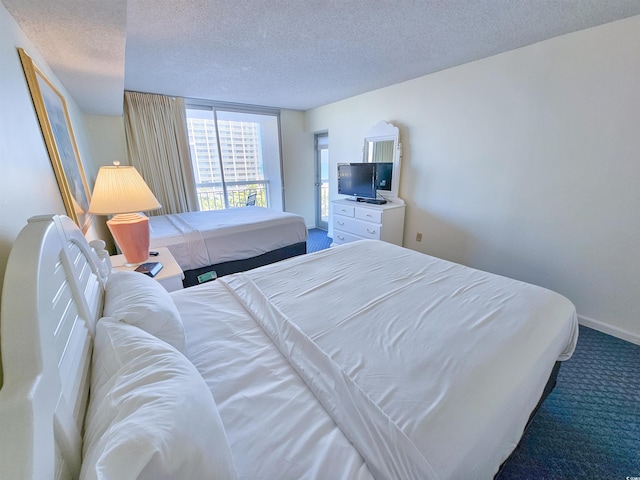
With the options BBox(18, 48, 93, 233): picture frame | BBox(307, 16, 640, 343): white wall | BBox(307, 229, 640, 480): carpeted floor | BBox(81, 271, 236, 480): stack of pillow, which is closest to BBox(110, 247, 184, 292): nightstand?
BBox(18, 48, 93, 233): picture frame

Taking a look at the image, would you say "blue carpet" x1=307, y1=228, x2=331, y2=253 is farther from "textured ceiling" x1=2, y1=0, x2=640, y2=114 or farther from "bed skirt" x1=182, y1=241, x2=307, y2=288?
"textured ceiling" x1=2, y1=0, x2=640, y2=114

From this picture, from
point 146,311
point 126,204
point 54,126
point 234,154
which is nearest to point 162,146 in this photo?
point 234,154

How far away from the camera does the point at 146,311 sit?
88 centimetres

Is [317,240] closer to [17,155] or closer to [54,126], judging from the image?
[54,126]

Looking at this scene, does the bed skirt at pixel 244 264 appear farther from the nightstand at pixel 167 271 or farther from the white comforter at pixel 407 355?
the white comforter at pixel 407 355

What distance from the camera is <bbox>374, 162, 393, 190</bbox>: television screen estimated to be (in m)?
3.40

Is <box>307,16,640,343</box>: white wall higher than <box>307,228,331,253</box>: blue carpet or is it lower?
higher

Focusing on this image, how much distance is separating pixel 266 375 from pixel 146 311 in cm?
46

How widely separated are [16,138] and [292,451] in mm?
1361

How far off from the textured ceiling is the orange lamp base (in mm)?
974

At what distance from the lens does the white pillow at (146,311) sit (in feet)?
2.82

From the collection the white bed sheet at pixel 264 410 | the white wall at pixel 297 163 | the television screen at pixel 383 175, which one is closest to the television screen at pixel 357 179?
the television screen at pixel 383 175

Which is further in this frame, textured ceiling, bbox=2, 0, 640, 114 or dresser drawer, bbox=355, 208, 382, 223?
dresser drawer, bbox=355, 208, 382, 223

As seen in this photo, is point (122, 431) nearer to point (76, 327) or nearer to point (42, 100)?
point (76, 327)
